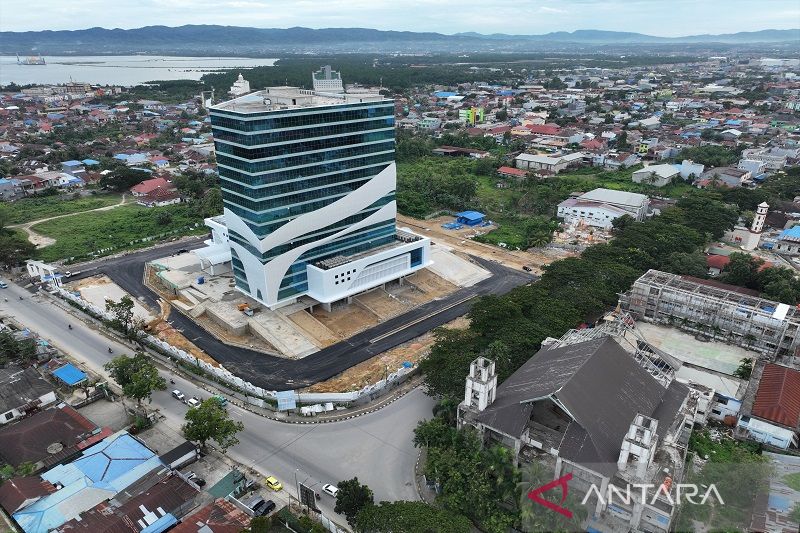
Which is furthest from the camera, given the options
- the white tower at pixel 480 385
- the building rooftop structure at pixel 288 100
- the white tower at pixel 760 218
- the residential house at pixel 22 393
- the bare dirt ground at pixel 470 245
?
the white tower at pixel 760 218

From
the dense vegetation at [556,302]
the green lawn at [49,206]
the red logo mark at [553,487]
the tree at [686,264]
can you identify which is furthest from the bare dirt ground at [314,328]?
the green lawn at [49,206]

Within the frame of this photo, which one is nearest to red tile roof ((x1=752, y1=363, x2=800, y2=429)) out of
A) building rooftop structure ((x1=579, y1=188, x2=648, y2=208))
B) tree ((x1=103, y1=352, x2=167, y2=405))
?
tree ((x1=103, y1=352, x2=167, y2=405))

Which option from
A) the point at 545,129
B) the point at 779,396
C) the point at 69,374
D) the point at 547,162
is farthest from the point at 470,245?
the point at 545,129

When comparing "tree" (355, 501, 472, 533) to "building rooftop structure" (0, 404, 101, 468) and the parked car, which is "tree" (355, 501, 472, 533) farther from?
"building rooftop structure" (0, 404, 101, 468)

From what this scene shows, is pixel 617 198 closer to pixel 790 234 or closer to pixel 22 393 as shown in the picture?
pixel 790 234

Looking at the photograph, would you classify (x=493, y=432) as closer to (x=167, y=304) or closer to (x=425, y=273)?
(x=425, y=273)

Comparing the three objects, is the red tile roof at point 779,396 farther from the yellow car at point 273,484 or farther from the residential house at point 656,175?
the residential house at point 656,175
